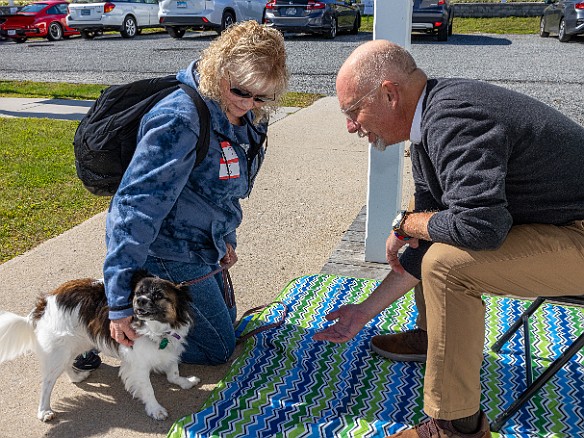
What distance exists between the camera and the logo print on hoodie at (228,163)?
308 centimetres

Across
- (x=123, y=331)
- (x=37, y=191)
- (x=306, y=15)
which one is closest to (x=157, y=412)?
(x=123, y=331)

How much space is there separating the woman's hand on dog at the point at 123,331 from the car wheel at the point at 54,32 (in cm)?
2249

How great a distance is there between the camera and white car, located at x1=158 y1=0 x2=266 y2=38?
1917cm

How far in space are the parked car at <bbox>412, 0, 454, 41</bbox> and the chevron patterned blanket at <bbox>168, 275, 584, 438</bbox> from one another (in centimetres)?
1555

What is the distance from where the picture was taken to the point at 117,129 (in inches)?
114

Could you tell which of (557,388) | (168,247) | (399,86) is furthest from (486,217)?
(168,247)

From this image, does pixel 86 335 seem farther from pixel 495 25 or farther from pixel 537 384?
pixel 495 25

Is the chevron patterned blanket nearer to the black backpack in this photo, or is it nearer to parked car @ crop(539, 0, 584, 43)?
the black backpack

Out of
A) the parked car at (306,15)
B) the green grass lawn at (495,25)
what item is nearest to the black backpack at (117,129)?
the parked car at (306,15)

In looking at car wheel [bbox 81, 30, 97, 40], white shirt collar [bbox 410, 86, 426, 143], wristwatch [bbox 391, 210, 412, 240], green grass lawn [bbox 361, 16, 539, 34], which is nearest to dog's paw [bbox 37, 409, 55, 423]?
wristwatch [bbox 391, 210, 412, 240]

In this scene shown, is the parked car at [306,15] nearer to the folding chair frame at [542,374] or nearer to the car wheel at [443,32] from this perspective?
the car wheel at [443,32]

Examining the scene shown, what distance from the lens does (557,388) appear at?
→ 3064 millimetres

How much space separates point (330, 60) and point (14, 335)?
40.9 ft

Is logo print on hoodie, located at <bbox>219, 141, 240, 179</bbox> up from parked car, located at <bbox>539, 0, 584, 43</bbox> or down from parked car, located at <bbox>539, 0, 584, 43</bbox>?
up
